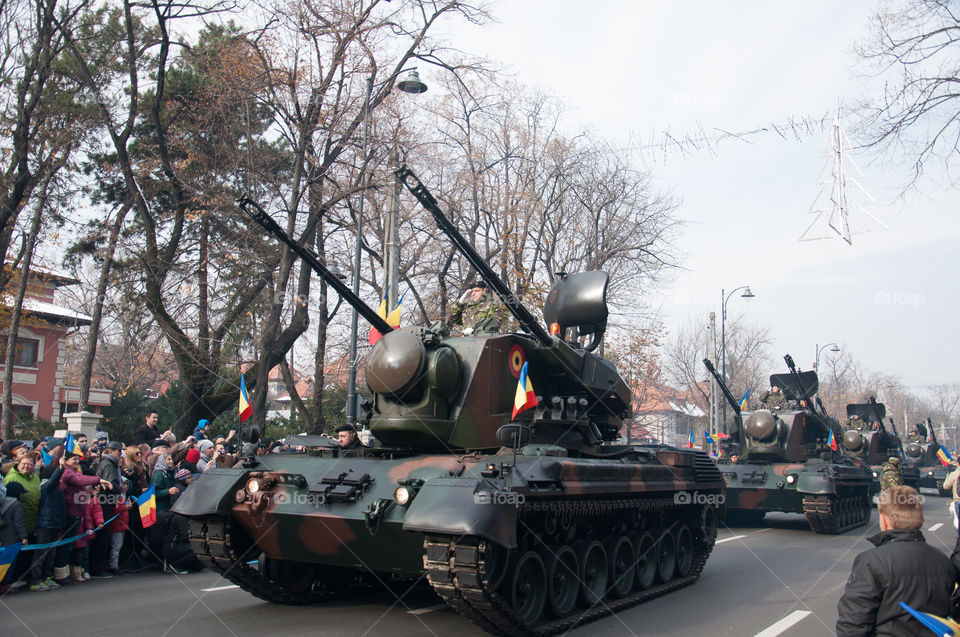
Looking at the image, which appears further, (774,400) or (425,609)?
(774,400)

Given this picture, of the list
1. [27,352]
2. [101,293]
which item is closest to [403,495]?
[101,293]

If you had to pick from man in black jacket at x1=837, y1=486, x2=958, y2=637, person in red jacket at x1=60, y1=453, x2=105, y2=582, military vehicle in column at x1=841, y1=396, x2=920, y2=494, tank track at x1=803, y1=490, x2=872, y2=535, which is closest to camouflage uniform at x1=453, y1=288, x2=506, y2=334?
person in red jacket at x1=60, y1=453, x2=105, y2=582

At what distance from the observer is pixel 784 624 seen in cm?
765

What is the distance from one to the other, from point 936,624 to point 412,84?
41.2 ft

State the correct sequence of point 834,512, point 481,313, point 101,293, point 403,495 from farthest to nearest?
point 101,293 → point 834,512 → point 481,313 → point 403,495

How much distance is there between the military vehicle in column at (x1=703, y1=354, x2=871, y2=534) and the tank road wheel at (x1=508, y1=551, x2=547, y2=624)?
30.4 ft

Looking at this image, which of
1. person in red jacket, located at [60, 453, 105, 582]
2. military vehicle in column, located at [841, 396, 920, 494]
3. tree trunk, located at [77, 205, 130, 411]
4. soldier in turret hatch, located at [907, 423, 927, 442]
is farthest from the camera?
soldier in turret hatch, located at [907, 423, 927, 442]

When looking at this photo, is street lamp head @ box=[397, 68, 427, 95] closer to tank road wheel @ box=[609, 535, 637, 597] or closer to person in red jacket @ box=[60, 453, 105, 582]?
person in red jacket @ box=[60, 453, 105, 582]

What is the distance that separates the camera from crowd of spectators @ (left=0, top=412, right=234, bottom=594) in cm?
905

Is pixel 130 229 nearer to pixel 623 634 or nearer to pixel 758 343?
pixel 623 634

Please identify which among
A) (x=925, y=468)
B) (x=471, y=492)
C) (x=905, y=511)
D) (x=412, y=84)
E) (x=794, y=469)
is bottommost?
(x=925, y=468)

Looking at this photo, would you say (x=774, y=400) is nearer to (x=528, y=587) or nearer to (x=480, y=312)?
(x=480, y=312)

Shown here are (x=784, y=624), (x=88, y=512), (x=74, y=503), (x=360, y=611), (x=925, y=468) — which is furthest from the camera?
(x=925, y=468)

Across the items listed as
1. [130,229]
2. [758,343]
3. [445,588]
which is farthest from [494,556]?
[758,343]
